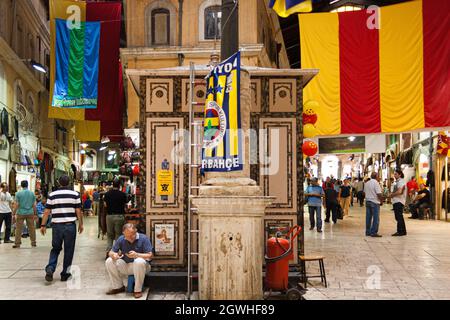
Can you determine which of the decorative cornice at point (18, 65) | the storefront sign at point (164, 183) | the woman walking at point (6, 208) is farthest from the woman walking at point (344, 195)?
the storefront sign at point (164, 183)

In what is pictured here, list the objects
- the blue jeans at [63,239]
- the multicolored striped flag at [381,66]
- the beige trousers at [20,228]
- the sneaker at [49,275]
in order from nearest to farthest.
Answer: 1. the sneaker at [49,275]
2. the blue jeans at [63,239]
3. the multicolored striped flag at [381,66]
4. the beige trousers at [20,228]

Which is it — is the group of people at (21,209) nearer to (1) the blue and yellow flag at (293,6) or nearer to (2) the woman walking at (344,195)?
(1) the blue and yellow flag at (293,6)

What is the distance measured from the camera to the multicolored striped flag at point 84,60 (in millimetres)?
16625

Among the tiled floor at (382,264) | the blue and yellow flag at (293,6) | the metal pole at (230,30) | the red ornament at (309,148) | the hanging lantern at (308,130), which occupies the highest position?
the blue and yellow flag at (293,6)

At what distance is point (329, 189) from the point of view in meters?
18.5

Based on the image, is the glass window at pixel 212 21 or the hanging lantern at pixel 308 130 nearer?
the hanging lantern at pixel 308 130

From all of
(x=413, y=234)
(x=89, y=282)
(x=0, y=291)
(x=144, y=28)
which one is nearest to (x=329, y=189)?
(x=413, y=234)

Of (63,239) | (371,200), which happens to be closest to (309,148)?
(371,200)

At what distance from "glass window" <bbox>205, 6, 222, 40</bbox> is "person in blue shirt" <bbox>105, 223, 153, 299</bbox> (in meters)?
14.4

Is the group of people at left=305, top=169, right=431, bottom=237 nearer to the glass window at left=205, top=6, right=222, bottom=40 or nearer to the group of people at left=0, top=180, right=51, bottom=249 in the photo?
the glass window at left=205, top=6, right=222, bottom=40

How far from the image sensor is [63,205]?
883cm

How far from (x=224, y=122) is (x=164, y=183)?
191 cm

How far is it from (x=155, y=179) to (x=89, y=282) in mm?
2048

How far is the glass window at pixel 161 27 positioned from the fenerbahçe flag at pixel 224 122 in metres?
14.5
